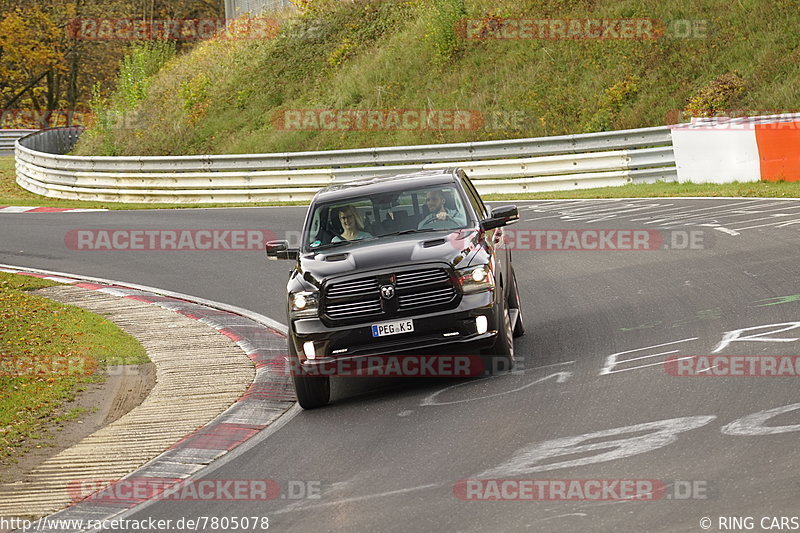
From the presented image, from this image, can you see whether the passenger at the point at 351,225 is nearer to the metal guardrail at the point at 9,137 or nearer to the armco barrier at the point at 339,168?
the armco barrier at the point at 339,168

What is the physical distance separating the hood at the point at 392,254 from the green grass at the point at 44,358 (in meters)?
2.63

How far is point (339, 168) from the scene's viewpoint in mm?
29109

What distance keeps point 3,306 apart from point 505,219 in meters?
8.21

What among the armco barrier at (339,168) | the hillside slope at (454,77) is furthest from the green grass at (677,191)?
the hillside slope at (454,77)

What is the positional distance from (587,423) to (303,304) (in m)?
2.93

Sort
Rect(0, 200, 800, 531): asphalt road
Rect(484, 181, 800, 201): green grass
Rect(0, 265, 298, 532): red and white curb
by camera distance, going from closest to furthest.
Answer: Rect(0, 200, 800, 531): asphalt road
Rect(0, 265, 298, 532): red and white curb
Rect(484, 181, 800, 201): green grass

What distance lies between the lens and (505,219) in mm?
10883

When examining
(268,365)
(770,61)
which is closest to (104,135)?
(770,61)

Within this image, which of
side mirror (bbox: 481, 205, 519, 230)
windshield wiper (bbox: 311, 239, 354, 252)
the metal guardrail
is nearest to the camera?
windshield wiper (bbox: 311, 239, 354, 252)

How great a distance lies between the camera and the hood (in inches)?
387

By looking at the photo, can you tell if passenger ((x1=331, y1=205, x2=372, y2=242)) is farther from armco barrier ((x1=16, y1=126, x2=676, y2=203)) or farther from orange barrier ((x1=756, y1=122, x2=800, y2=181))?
orange barrier ((x1=756, y1=122, x2=800, y2=181))

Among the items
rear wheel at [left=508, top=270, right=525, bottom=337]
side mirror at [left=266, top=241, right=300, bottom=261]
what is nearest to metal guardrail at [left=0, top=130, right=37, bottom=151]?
side mirror at [left=266, top=241, right=300, bottom=261]

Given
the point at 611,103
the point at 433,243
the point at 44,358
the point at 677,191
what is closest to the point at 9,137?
the point at 611,103

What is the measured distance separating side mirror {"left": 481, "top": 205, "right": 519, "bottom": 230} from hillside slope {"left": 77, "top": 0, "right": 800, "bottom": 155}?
1862 cm
